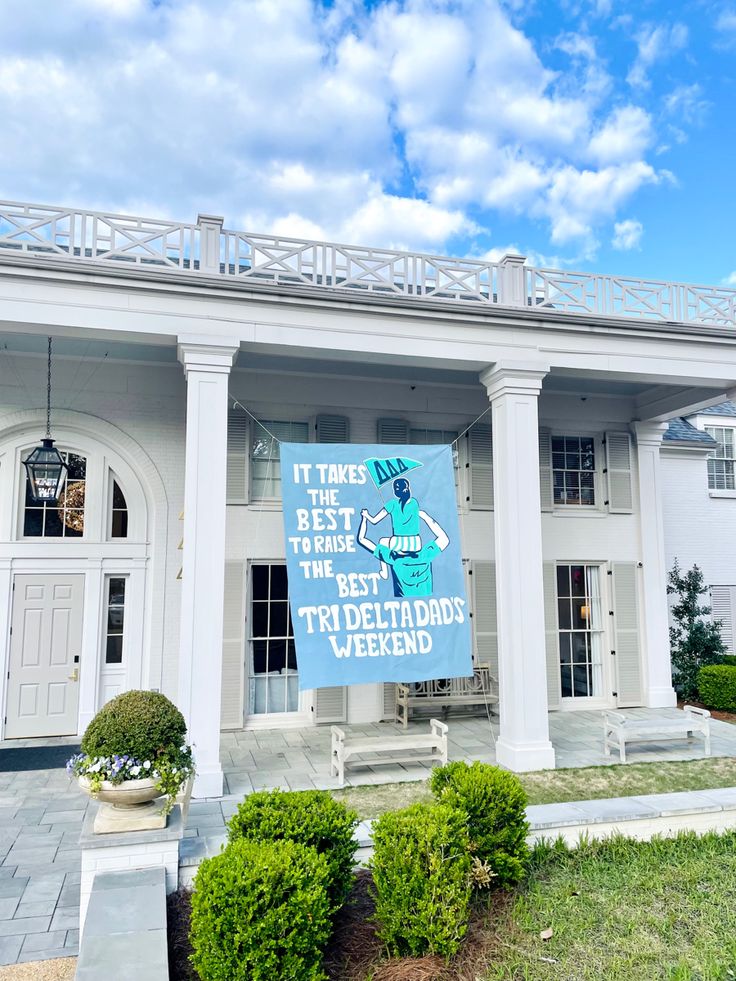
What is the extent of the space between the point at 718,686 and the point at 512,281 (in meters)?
7.99

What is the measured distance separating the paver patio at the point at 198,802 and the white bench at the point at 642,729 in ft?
0.66

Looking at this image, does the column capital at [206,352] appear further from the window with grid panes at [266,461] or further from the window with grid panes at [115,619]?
the window with grid panes at [115,619]

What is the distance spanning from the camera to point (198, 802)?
6605 millimetres

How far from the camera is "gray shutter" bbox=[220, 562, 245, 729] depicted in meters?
9.57

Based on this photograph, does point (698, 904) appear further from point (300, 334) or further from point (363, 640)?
point (300, 334)

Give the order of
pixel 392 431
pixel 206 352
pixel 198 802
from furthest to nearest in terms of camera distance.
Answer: pixel 392 431 < pixel 206 352 < pixel 198 802

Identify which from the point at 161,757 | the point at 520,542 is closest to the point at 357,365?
the point at 520,542

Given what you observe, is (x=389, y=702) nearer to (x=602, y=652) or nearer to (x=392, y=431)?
(x=602, y=652)

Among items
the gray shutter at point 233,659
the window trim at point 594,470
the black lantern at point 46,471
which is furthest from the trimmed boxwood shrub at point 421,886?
the window trim at point 594,470

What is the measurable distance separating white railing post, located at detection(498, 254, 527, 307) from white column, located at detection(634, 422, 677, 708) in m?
4.78

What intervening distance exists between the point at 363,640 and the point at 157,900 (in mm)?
3486

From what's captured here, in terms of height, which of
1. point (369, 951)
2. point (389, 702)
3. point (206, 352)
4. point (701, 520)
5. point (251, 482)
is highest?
point (206, 352)

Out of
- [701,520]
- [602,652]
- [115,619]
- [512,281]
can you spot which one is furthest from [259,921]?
[701,520]

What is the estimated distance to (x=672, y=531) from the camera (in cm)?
1323
